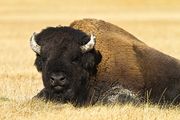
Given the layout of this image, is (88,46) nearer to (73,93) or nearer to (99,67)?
(99,67)

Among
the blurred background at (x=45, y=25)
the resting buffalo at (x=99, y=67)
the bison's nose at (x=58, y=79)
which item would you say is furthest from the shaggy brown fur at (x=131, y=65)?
the blurred background at (x=45, y=25)

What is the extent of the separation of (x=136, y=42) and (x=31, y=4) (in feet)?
227

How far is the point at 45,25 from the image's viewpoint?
49875 millimetres

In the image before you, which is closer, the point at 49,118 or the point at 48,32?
the point at 49,118

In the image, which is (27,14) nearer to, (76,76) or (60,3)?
(60,3)

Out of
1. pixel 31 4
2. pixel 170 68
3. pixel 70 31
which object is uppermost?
pixel 70 31

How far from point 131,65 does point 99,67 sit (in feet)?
2.04

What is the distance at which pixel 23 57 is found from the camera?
84.0 feet

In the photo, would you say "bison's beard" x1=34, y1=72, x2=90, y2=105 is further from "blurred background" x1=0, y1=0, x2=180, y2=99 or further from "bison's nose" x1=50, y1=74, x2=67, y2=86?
"blurred background" x1=0, y1=0, x2=180, y2=99

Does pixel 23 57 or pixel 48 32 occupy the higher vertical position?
pixel 48 32

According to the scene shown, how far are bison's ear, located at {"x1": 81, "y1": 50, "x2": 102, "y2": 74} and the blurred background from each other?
1768mm

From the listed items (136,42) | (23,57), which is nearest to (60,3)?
(23,57)

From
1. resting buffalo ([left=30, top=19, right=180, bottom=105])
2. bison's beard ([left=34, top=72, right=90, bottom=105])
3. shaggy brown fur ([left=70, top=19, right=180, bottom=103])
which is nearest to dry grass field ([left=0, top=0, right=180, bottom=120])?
bison's beard ([left=34, top=72, right=90, bottom=105])

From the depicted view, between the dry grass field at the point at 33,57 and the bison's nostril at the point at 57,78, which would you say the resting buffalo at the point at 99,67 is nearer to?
the bison's nostril at the point at 57,78
